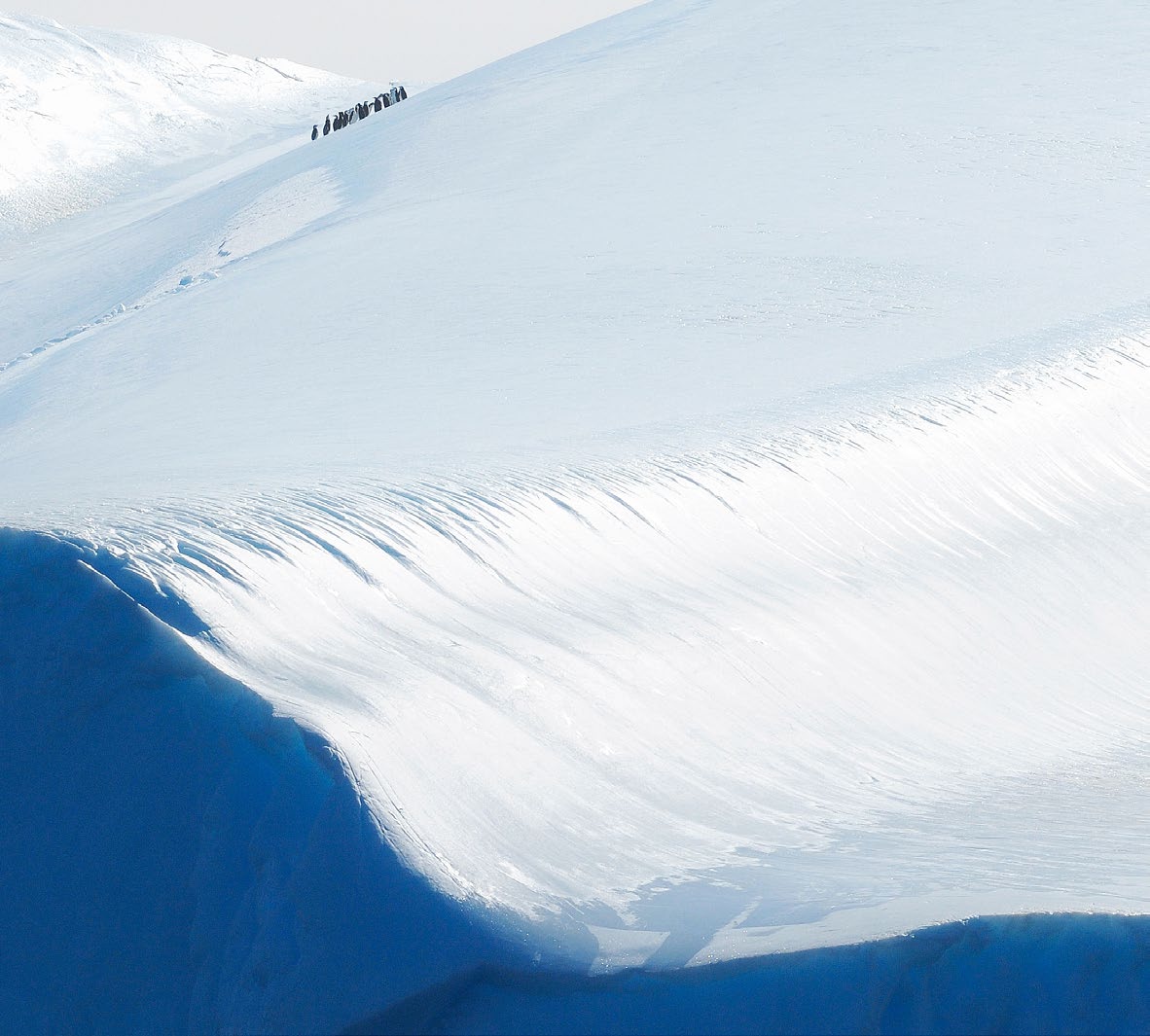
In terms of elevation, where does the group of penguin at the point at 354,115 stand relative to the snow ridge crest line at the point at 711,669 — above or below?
above

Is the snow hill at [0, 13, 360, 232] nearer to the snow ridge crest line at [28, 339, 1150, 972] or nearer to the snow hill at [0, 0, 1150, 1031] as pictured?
the snow hill at [0, 0, 1150, 1031]

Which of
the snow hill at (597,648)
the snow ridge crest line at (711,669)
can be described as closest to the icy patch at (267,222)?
the snow hill at (597,648)

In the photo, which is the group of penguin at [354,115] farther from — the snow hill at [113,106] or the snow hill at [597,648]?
the snow hill at [597,648]

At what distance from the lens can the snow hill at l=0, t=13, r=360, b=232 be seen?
15.5m

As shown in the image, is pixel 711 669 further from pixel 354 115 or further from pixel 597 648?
pixel 354 115

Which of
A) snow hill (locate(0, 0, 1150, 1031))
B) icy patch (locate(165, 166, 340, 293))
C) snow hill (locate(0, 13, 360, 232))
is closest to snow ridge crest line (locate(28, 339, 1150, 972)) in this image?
snow hill (locate(0, 0, 1150, 1031))

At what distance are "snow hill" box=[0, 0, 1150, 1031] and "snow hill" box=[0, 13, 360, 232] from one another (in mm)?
10464

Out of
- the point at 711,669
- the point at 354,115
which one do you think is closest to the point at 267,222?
the point at 711,669

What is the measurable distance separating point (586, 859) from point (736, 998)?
1.01 feet

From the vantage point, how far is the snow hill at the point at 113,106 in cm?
1554

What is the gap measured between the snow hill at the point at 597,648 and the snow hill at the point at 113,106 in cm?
1046

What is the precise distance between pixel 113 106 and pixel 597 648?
59.4ft

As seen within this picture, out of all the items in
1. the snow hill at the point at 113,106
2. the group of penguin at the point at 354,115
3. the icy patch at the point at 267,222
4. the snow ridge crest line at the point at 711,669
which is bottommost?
the snow ridge crest line at the point at 711,669

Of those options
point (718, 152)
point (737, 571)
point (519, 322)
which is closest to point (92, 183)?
point (718, 152)
